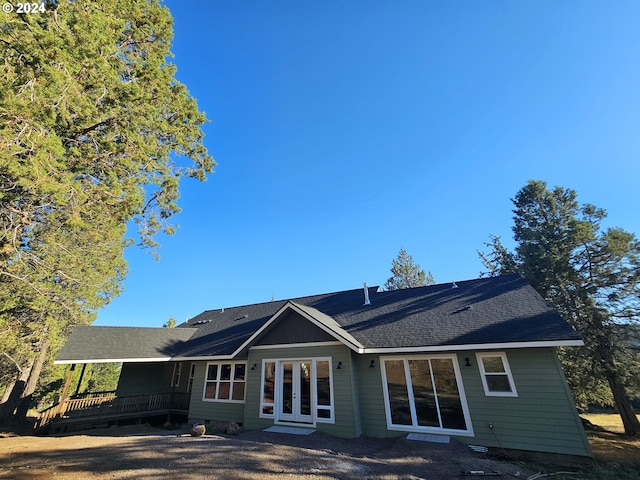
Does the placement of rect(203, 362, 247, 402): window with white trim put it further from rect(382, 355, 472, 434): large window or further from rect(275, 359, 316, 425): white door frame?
rect(382, 355, 472, 434): large window

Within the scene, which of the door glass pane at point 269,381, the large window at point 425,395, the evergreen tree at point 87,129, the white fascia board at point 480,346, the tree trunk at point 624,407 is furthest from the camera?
the tree trunk at point 624,407

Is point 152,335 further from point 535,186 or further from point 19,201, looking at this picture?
point 535,186

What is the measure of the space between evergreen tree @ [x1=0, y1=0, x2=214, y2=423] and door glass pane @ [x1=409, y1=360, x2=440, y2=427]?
37.0ft

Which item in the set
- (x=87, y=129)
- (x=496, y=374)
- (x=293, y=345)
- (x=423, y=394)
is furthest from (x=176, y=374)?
(x=496, y=374)

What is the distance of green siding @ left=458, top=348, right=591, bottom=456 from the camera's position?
719 centimetres

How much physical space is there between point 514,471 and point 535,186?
20577 millimetres

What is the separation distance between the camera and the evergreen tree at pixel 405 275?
36.5 metres

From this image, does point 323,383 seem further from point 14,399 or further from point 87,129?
point 14,399

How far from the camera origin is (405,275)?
36.9 m

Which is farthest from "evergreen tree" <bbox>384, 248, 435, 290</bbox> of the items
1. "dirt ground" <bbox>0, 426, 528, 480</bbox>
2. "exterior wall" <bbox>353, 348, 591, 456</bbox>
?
"dirt ground" <bbox>0, 426, 528, 480</bbox>

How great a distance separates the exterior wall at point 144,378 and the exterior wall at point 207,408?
395 cm

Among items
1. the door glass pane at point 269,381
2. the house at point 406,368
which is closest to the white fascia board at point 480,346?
the house at point 406,368

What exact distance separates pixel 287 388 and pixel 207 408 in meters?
4.66

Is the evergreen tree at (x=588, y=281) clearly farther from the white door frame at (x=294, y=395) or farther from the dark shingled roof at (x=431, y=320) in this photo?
the white door frame at (x=294, y=395)
